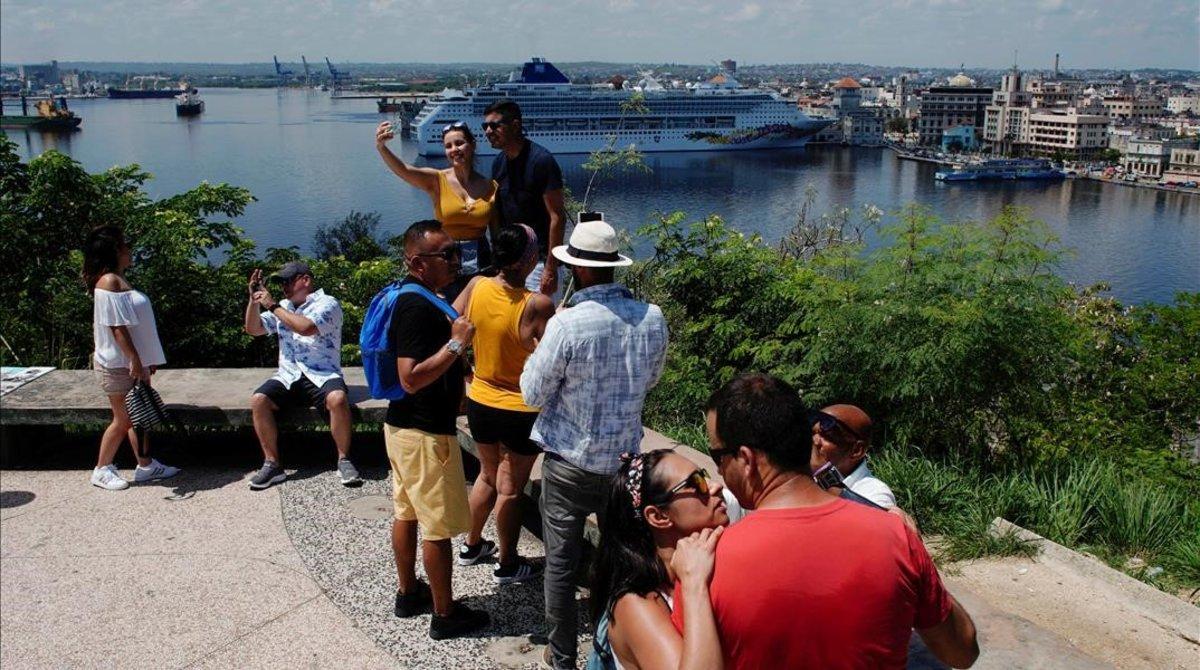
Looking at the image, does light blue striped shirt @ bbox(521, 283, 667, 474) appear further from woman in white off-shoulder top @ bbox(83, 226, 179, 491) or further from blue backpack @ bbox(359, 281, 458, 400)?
woman in white off-shoulder top @ bbox(83, 226, 179, 491)

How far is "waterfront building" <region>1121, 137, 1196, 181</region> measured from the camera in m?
73.1

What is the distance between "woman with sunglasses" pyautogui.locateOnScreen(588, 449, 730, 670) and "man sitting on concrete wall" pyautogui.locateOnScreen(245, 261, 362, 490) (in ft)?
8.12

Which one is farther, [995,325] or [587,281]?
[995,325]

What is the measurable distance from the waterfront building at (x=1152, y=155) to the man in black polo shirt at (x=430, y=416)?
268ft

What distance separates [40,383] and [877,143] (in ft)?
308

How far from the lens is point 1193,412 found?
845 cm

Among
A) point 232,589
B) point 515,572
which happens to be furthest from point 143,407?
point 515,572

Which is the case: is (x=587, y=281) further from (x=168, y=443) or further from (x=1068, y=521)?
(x=168, y=443)

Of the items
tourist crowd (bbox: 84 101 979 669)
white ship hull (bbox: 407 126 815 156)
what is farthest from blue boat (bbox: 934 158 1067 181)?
tourist crowd (bbox: 84 101 979 669)

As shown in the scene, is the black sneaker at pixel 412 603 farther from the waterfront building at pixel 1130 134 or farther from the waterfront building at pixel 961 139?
the waterfront building at pixel 961 139

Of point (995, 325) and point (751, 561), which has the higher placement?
point (751, 561)

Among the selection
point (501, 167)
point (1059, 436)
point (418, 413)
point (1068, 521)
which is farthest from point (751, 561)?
point (1059, 436)

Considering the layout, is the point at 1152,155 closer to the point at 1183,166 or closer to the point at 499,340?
the point at 1183,166

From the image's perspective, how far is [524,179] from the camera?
11.4 ft
